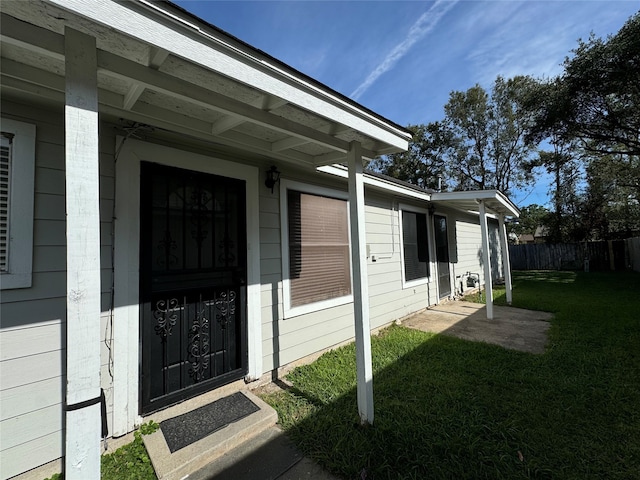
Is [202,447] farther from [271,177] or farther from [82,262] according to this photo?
[271,177]

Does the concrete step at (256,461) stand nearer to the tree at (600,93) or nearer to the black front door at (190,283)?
the black front door at (190,283)

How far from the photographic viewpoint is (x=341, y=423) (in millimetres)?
2156

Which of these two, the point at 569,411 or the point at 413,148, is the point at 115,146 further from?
the point at 413,148

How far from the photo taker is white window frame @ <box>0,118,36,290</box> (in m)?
1.65

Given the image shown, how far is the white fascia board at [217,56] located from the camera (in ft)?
3.25

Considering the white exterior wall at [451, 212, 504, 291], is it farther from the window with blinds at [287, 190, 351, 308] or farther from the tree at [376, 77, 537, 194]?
the tree at [376, 77, 537, 194]

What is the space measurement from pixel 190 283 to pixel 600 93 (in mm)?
12945

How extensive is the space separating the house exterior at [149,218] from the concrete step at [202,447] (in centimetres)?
38

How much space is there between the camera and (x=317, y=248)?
361 cm

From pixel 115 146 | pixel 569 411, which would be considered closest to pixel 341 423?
pixel 569 411

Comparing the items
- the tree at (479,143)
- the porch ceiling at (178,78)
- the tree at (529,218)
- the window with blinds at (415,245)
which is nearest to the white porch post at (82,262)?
the porch ceiling at (178,78)

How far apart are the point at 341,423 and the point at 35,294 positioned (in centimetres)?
228

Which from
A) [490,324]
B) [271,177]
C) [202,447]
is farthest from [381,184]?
[202,447]

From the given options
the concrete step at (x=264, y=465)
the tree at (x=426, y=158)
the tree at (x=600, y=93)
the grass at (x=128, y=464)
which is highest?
the tree at (x=426, y=158)
